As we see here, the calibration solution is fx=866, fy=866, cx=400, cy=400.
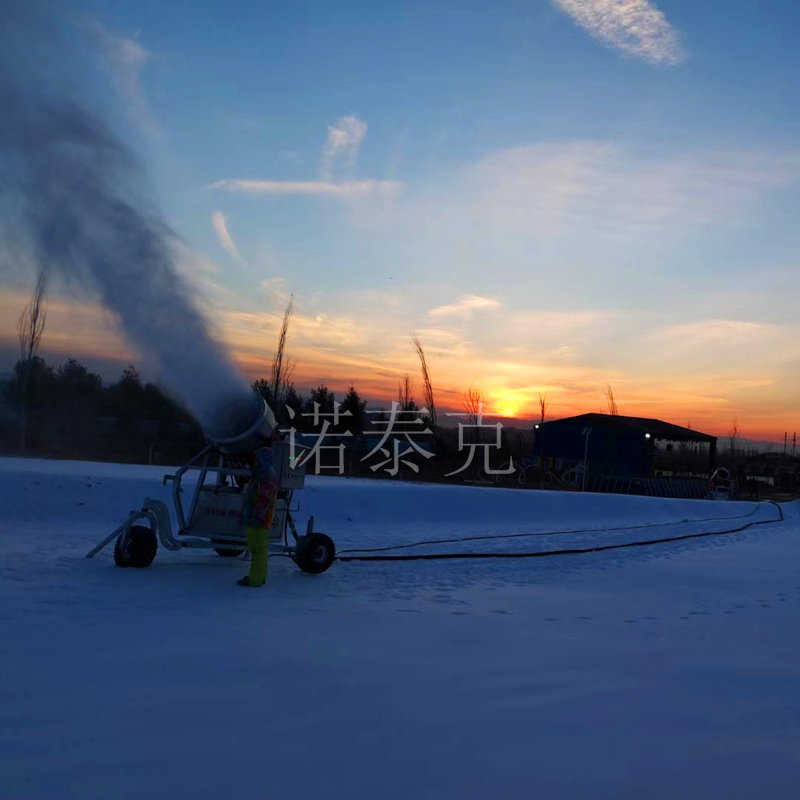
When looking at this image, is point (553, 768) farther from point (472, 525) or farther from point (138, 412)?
point (138, 412)

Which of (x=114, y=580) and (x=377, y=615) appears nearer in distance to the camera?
(x=377, y=615)

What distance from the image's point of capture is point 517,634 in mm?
7480

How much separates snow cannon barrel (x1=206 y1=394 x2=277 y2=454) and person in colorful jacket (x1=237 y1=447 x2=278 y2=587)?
28 cm

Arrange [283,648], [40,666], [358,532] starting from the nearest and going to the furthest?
[40,666] < [283,648] < [358,532]

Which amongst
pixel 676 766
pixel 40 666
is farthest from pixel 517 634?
pixel 40 666

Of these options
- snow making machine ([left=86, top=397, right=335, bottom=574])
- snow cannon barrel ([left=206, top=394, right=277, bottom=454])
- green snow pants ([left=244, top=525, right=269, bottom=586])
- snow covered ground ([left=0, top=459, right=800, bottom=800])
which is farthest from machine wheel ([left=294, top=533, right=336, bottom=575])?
snow cannon barrel ([left=206, top=394, right=277, bottom=454])

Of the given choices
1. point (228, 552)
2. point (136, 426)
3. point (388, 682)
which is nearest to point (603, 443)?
point (136, 426)

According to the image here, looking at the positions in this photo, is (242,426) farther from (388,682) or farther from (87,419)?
(87,419)

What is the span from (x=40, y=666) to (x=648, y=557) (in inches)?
444

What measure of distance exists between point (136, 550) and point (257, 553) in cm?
151

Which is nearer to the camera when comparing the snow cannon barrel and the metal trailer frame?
the metal trailer frame

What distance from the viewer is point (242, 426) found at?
34.6 ft

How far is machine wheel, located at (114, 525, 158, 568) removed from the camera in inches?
394

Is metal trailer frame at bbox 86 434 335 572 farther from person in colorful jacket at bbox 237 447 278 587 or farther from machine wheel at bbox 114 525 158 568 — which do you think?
person in colorful jacket at bbox 237 447 278 587
